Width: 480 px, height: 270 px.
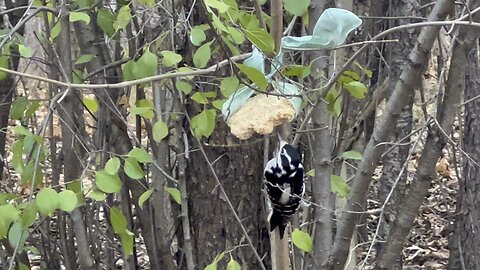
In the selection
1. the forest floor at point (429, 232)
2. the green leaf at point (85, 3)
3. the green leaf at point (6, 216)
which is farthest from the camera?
the forest floor at point (429, 232)

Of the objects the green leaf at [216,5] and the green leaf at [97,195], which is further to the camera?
the green leaf at [97,195]

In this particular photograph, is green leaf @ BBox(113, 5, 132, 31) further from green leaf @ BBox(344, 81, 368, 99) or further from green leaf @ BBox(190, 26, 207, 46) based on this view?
green leaf @ BBox(344, 81, 368, 99)

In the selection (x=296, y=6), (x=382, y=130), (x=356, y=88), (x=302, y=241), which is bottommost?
(x=302, y=241)

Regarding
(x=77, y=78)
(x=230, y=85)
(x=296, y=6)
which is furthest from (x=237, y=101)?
(x=77, y=78)

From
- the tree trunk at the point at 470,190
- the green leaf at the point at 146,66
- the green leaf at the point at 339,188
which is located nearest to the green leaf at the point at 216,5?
the green leaf at the point at 146,66

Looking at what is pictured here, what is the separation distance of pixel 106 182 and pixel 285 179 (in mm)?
408

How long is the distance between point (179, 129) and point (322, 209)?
646 mm

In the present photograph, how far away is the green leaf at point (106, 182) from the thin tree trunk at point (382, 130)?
1.84 feet

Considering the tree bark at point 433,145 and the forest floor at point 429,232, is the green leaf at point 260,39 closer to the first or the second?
the tree bark at point 433,145

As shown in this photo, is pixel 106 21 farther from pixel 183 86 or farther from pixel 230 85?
pixel 230 85

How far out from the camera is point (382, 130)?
1.80 m

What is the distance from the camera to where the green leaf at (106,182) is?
5.33 ft

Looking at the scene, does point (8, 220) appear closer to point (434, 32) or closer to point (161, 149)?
point (161, 149)

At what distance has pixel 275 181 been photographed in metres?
1.49
